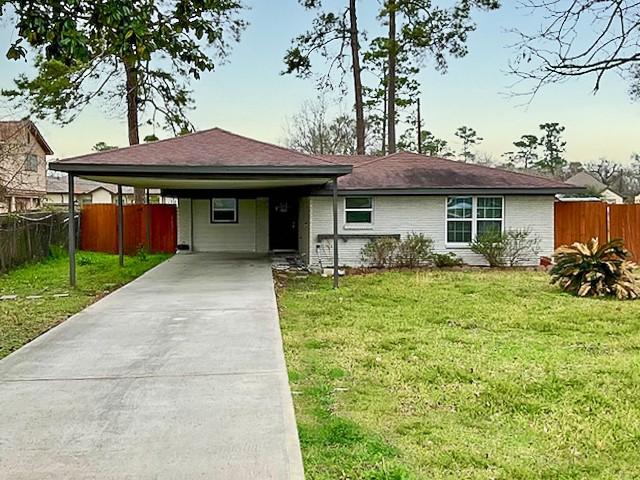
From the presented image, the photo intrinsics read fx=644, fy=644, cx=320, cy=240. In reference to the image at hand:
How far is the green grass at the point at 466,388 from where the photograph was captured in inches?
160

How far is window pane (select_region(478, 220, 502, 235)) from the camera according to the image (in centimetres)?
1630

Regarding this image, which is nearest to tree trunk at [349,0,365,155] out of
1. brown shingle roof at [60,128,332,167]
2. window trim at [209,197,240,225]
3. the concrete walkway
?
window trim at [209,197,240,225]

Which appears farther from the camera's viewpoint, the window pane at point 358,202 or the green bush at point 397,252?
the window pane at point 358,202

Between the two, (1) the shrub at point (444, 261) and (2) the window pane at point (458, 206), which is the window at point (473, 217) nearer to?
(2) the window pane at point (458, 206)

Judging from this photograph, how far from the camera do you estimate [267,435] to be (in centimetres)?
406

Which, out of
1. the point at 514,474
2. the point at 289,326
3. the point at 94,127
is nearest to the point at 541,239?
the point at 289,326

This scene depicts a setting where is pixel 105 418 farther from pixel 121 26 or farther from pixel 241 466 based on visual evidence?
pixel 121 26

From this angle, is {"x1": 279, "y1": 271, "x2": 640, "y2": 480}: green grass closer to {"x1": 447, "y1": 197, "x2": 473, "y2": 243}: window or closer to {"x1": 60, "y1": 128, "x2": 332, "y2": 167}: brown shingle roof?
{"x1": 60, "y1": 128, "x2": 332, "y2": 167}: brown shingle roof

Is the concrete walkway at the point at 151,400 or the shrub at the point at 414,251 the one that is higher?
the shrub at the point at 414,251

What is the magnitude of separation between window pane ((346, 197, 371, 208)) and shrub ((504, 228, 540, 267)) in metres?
3.54

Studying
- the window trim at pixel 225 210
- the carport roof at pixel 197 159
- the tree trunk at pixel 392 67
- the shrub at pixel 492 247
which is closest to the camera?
the carport roof at pixel 197 159

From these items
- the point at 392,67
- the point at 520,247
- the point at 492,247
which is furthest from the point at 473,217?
the point at 392,67

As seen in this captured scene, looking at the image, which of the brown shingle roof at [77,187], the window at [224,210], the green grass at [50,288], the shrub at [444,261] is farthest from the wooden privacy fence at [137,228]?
the brown shingle roof at [77,187]

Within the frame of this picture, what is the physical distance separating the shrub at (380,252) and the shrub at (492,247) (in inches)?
81.2
